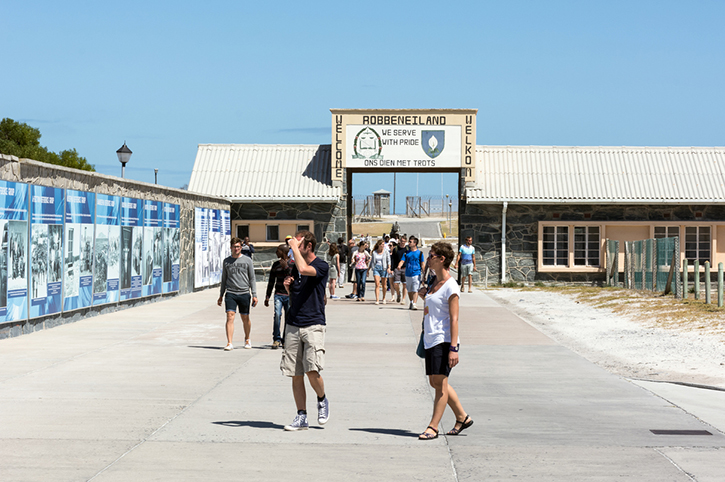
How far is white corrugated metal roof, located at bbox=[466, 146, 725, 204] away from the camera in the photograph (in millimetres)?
29406

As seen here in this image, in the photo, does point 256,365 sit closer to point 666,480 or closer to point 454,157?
point 666,480

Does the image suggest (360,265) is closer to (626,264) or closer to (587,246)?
(626,264)

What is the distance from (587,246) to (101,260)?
58.1 ft

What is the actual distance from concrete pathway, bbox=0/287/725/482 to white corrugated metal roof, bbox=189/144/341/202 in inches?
664

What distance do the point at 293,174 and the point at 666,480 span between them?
2586 cm

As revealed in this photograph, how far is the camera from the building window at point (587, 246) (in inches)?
1166

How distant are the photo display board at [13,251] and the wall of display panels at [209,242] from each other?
1132cm

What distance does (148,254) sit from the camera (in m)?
20.8

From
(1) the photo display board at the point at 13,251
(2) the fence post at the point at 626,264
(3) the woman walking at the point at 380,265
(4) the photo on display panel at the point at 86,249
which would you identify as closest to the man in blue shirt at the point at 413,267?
(3) the woman walking at the point at 380,265

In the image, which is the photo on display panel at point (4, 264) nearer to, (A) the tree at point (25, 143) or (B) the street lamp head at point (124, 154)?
(B) the street lamp head at point (124, 154)

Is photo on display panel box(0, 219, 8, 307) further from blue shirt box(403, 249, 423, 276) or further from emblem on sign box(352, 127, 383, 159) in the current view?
emblem on sign box(352, 127, 383, 159)

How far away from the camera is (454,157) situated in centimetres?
2980

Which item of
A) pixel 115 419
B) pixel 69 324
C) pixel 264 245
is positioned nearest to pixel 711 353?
pixel 115 419

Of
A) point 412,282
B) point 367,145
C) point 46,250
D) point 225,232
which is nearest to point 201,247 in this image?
point 225,232
